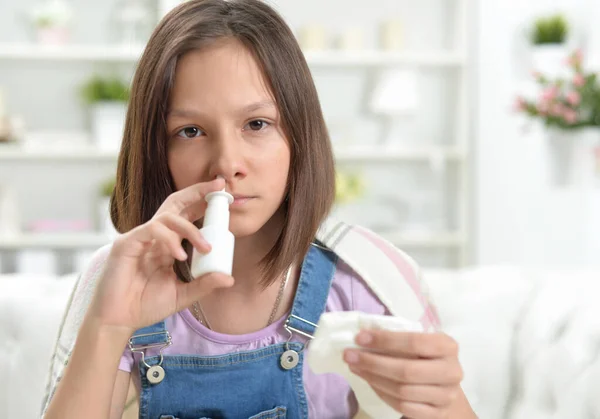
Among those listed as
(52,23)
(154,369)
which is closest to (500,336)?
(154,369)

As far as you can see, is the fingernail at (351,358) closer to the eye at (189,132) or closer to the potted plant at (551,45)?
the eye at (189,132)

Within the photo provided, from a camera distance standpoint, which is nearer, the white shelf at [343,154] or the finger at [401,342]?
the finger at [401,342]

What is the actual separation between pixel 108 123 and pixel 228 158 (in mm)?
3063

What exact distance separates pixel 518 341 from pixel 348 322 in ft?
2.25

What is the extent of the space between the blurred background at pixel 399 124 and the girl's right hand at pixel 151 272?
2.80 meters

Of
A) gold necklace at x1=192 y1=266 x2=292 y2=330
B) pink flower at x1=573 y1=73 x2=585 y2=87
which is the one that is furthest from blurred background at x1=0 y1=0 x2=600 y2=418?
gold necklace at x1=192 y1=266 x2=292 y2=330

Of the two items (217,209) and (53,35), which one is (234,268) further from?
(53,35)

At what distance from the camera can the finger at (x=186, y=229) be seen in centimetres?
88

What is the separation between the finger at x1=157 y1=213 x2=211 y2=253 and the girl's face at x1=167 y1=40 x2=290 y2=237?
10 centimetres

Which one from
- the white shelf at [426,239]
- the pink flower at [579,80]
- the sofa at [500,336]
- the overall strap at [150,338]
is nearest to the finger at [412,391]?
the overall strap at [150,338]

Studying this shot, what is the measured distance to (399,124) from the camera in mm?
4285

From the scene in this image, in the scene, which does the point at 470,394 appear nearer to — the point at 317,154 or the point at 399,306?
the point at 399,306

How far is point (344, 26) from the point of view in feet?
13.9

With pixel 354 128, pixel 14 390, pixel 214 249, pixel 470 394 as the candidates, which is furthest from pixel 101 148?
pixel 214 249
